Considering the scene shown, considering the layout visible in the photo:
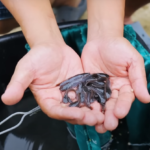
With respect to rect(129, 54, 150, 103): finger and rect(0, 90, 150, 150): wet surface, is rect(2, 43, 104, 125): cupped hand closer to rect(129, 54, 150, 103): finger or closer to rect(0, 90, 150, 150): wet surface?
rect(129, 54, 150, 103): finger

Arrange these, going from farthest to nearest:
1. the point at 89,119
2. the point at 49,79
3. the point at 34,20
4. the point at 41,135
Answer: the point at 41,135, the point at 34,20, the point at 49,79, the point at 89,119

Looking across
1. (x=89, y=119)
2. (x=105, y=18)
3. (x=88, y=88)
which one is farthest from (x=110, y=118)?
(x=105, y=18)

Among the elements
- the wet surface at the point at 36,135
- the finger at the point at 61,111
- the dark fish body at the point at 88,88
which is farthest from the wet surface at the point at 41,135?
the finger at the point at 61,111

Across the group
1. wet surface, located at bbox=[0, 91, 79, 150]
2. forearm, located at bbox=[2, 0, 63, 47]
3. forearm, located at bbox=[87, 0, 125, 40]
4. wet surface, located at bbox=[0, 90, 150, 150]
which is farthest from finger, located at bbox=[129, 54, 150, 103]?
wet surface, located at bbox=[0, 91, 79, 150]

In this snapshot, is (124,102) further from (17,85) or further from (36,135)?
(36,135)

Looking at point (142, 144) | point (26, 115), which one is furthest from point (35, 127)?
point (142, 144)

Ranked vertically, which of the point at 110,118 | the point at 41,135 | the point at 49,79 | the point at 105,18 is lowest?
the point at 41,135

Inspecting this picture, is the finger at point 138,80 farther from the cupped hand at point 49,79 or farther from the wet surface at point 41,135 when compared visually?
the wet surface at point 41,135

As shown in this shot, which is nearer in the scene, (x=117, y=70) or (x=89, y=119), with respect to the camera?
(x=89, y=119)
